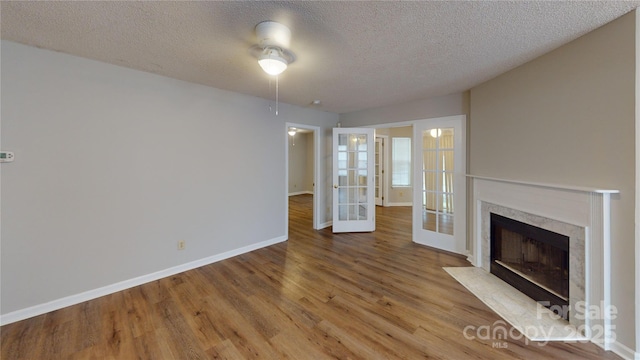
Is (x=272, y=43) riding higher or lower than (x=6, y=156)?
higher

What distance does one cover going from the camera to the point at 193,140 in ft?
9.61

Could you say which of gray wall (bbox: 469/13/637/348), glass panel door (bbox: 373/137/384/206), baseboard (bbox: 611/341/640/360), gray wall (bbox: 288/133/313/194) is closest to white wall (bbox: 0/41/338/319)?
gray wall (bbox: 469/13/637/348)

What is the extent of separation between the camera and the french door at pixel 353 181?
4.42m

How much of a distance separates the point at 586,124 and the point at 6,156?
4.64 metres

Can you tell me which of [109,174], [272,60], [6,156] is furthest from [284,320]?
[6,156]

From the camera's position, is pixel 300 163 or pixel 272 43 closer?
pixel 272 43

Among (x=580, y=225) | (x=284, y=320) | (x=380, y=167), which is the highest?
(x=380, y=167)

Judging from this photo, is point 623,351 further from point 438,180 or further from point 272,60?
point 272,60

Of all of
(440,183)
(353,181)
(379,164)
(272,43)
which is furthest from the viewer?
(379,164)

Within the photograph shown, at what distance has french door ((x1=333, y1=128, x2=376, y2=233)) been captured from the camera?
4422 mm

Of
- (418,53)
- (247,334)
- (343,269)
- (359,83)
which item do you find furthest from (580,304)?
(359,83)

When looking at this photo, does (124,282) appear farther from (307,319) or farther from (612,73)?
(612,73)

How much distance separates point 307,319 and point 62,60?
319 cm

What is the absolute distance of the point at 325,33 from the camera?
1792mm
